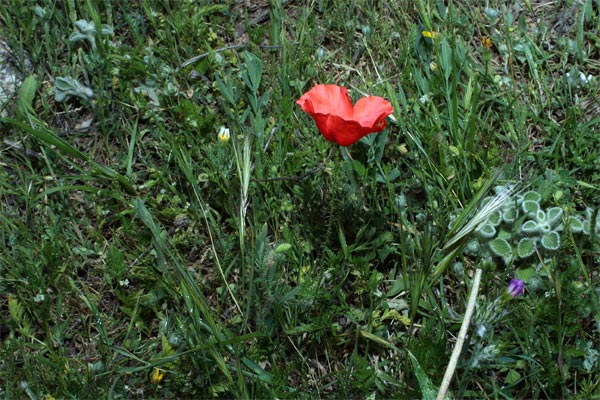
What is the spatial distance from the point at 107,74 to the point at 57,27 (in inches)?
14.4

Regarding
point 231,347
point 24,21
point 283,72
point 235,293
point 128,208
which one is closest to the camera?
point 231,347

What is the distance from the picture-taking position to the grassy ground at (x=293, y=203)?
2342 millimetres

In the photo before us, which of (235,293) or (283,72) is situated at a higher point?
(283,72)

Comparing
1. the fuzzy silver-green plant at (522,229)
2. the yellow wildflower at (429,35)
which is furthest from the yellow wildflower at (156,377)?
the yellow wildflower at (429,35)

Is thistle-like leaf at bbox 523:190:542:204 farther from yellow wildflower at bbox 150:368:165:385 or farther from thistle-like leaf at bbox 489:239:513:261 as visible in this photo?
yellow wildflower at bbox 150:368:165:385

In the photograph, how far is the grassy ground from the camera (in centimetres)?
234

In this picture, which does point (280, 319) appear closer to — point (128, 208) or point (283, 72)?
point (128, 208)

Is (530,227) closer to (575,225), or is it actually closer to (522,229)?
(522,229)

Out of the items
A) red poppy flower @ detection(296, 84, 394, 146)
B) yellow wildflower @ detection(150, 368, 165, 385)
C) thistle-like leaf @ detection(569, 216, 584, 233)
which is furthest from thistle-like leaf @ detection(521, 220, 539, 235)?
yellow wildflower @ detection(150, 368, 165, 385)

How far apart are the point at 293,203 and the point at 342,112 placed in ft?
1.32

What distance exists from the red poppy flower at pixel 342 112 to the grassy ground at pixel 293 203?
0.25m

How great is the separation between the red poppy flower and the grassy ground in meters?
0.25

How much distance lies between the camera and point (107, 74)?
10.2 feet

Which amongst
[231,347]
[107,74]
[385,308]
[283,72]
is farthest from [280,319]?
[107,74]
